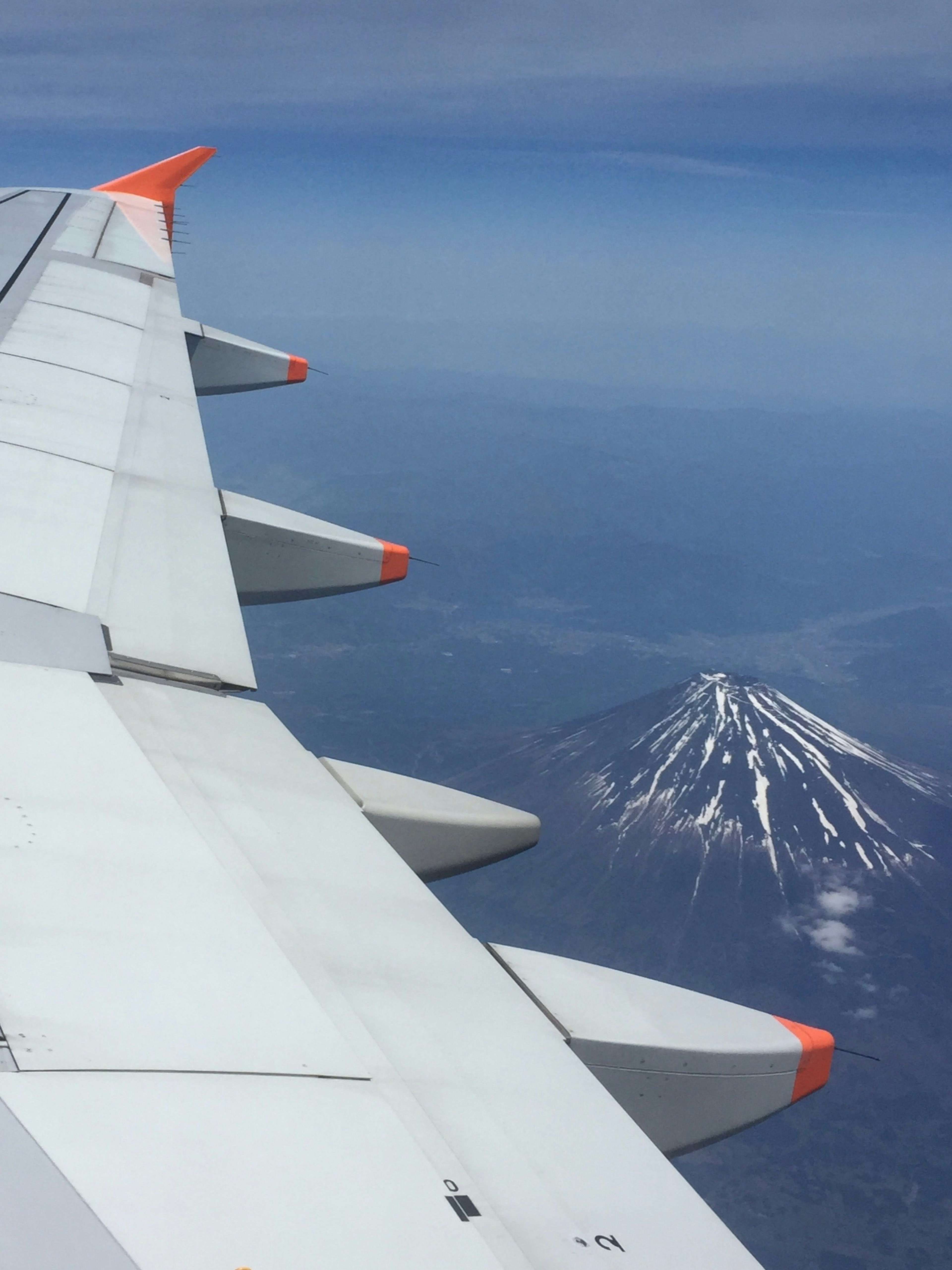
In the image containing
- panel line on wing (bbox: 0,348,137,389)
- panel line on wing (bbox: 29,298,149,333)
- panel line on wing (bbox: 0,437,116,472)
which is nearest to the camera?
panel line on wing (bbox: 0,437,116,472)

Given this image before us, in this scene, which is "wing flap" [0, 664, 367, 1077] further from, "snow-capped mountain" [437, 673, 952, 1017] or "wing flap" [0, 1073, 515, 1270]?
"snow-capped mountain" [437, 673, 952, 1017]

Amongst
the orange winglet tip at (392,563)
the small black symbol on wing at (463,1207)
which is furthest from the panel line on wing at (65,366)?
the small black symbol on wing at (463,1207)

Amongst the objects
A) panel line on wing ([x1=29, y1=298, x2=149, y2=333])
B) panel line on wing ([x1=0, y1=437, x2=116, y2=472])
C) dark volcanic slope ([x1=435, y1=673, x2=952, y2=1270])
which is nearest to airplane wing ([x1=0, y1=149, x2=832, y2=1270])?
panel line on wing ([x1=0, y1=437, x2=116, y2=472])

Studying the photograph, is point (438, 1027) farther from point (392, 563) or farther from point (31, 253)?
point (31, 253)

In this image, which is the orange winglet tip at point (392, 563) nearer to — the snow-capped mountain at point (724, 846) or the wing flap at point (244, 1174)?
the wing flap at point (244, 1174)

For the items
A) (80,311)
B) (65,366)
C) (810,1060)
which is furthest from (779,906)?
(810,1060)

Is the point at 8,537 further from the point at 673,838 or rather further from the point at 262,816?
the point at 673,838
